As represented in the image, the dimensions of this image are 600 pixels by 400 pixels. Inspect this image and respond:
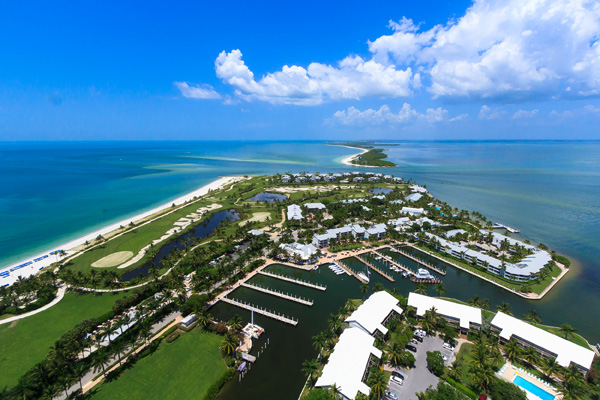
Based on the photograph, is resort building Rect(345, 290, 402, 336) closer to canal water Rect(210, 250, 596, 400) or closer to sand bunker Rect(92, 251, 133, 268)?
canal water Rect(210, 250, 596, 400)

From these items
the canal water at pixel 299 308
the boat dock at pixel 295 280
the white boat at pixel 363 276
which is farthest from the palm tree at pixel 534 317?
the boat dock at pixel 295 280

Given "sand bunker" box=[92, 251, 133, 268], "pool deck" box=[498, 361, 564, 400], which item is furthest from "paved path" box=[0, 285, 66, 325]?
"pool deck" box=[498, 361, 564, 400]

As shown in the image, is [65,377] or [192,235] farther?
[192,235]

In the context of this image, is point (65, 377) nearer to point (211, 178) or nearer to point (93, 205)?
point (93, 205)

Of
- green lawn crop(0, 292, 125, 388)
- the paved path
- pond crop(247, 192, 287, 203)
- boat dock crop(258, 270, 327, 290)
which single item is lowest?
pond crop(247, 192, 287, 203)

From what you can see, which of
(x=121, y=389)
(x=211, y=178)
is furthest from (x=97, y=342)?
(x=211, y=178)

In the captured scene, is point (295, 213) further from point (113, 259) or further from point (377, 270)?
point (113, 259)
